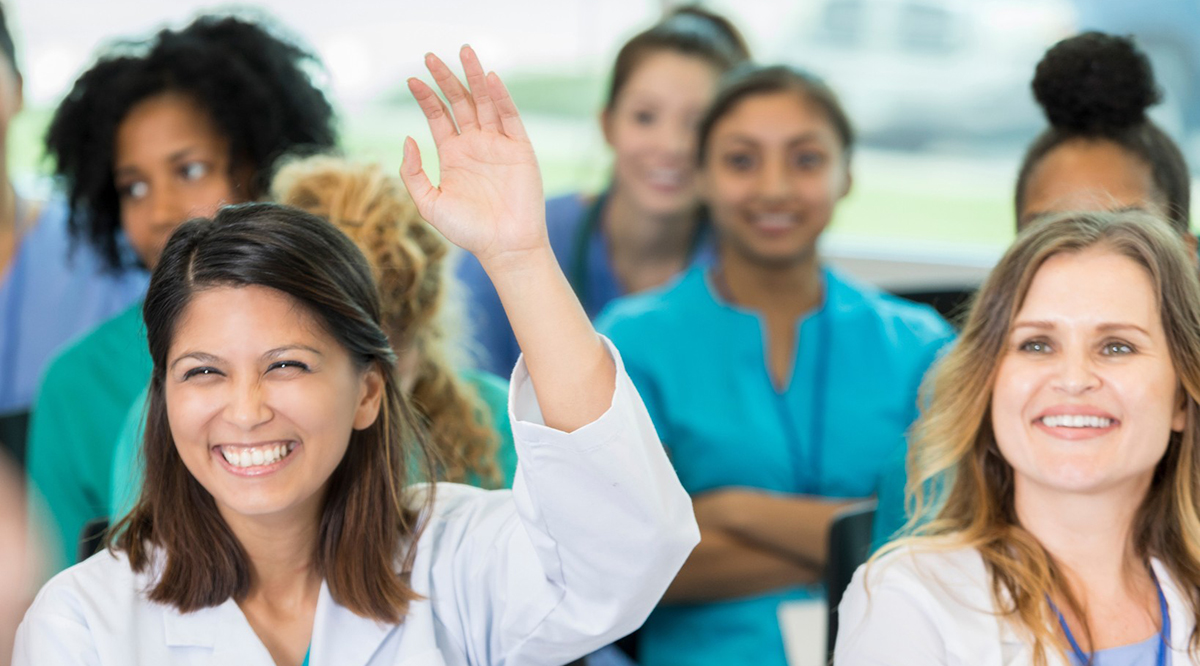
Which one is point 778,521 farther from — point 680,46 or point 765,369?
point 680,46

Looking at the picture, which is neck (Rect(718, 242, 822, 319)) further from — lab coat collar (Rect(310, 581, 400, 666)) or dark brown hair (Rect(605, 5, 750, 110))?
lab coat collar (Rect(310, 581, 400, 666))

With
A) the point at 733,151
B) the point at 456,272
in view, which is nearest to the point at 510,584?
the point at 733,151

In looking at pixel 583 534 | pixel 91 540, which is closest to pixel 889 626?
pixel 583 534

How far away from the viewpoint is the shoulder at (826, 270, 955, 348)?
8.05 ft

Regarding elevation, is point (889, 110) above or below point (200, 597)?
above

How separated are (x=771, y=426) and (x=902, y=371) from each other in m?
0.29

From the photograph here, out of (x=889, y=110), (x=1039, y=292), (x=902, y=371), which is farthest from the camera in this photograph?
(x=889, y=110)

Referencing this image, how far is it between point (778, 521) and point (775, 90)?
0.85 metres

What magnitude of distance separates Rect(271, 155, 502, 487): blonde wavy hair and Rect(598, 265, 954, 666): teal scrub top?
17.1 inches

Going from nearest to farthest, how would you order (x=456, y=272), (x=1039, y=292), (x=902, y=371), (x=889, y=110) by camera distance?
(x=1039, y=292) → (x=902, y=371) → (x=456, y=272) → (x=889, y=110)

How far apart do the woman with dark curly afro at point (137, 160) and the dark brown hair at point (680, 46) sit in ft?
2.62

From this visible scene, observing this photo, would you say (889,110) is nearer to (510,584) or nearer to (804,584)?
(804,584)

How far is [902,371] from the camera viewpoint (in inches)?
95.0

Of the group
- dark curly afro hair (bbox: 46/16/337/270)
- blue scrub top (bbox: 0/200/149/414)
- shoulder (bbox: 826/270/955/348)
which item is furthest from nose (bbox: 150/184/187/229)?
shoulder (bbox: 826/270/955/348)
